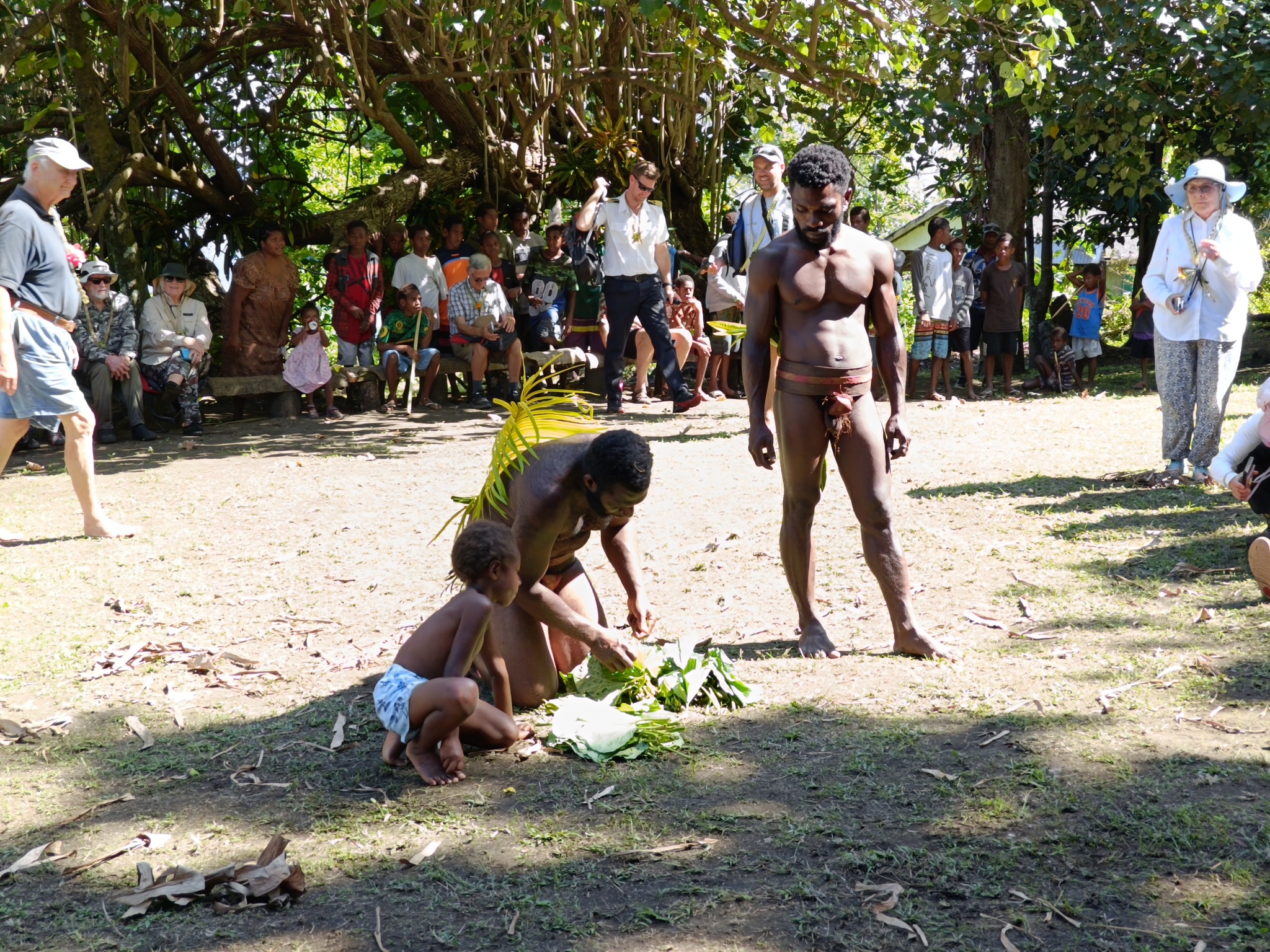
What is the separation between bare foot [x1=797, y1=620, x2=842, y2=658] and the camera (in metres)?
5.24

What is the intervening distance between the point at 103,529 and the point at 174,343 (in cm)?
448

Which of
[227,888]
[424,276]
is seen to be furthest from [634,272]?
[227,888]

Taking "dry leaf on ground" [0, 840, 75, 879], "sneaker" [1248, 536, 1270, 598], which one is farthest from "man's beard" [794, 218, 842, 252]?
Result: "dry leaf on ground" [0, 840, 75, 879]

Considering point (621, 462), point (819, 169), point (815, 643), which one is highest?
point (819, 169)

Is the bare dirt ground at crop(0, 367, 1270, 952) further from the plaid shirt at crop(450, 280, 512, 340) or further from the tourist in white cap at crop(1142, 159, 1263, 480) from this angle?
the plaid shirt at crop(450, 280, 512, 340)

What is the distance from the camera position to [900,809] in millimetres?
3730

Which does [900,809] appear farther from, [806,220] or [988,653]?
[806,220]

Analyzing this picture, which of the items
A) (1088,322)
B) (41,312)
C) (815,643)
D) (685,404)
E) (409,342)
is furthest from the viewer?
(1088,322)

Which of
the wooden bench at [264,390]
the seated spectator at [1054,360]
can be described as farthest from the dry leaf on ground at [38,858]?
the seated spectator at [1054,360]

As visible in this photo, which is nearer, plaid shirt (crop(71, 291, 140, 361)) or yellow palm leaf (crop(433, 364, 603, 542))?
yellow palm leaf (crop(433, 364, 603, 542))

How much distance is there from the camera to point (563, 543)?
15.4 feet

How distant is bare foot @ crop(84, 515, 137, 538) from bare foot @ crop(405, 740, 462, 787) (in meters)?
4.16

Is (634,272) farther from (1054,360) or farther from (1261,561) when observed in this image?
(1261,561)

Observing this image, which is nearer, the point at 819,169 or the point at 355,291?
the point at 819,169
